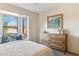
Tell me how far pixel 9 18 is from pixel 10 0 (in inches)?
186

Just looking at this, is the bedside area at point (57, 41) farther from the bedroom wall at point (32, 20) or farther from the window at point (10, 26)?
the window at point (10, 26)

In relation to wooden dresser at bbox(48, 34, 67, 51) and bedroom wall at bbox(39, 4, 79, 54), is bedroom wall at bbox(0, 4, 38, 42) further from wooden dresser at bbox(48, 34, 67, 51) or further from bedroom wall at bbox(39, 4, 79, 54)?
bedroom wall at bbox(39, 4, 79, 54)

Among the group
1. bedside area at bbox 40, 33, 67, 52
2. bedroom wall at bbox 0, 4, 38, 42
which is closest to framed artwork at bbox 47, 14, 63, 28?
bedside area at bbox 40, 33, 67, 52

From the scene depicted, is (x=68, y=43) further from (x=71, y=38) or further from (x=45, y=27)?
(x=45, y=27)

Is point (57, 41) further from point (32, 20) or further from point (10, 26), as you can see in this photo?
point (10, 26)

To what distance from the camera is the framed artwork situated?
13.3 feet

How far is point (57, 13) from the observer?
4.21 metres

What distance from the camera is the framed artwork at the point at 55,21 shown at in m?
4.04

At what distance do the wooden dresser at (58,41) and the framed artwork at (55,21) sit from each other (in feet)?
1.96

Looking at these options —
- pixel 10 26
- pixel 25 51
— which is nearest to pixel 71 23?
pixel 25 51

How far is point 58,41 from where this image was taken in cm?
381

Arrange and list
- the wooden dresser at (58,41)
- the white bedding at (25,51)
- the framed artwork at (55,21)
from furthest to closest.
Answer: the framed artwork at (55,21) < the wooden dresser at (58,41) < the white bedding at (25,51)

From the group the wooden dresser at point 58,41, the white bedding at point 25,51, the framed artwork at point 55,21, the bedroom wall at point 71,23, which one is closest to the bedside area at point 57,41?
the wooden dresser at point 58,41

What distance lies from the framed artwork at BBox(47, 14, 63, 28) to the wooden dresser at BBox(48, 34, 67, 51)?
23.5 inches
